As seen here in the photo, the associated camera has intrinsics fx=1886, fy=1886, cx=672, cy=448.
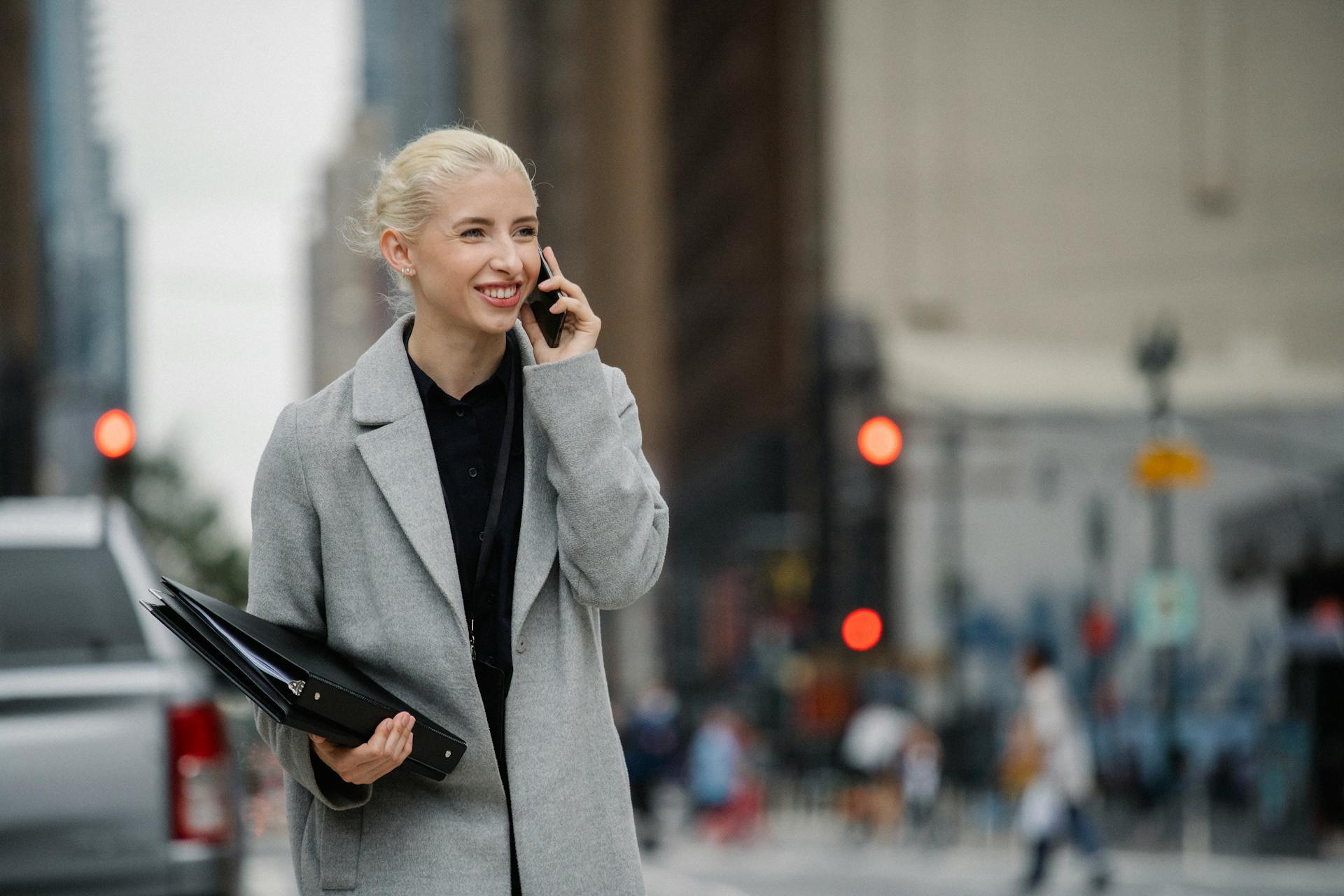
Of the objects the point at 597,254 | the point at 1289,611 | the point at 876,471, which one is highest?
the point at 597,254

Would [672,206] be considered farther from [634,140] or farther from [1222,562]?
[1222,562]

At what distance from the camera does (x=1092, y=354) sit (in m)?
29.5

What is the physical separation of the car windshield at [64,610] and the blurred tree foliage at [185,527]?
59.6 meters

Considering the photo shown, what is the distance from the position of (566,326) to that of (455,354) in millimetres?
173

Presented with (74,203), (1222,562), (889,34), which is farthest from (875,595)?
(74,203)

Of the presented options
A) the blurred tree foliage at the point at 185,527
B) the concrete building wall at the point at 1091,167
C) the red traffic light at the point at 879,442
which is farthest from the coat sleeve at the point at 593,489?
the blurred tree foliage at the point at 185,527

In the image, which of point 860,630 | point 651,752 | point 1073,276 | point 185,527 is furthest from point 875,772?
point 185,527

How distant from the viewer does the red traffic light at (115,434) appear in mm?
11828

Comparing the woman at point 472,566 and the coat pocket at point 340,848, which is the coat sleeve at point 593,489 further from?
the coat pocket at point 340,848

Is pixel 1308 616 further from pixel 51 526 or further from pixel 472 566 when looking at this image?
pixel 472 566

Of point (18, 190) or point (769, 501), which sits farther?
point (18, 190)

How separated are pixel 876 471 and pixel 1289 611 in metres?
7.35

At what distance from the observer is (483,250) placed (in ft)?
8.50

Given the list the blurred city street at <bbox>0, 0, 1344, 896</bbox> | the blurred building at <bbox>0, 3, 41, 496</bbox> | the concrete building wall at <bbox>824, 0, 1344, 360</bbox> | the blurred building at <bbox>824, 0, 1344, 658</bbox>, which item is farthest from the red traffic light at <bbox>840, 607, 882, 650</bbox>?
the blurred building at <bbox>0, 3, 41, 496</bbox>
